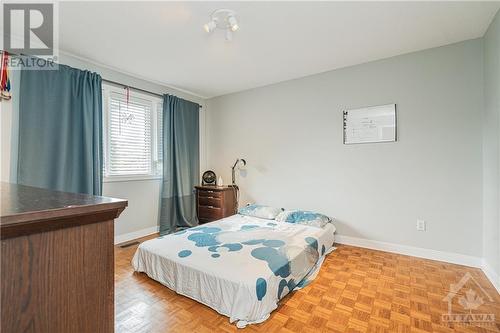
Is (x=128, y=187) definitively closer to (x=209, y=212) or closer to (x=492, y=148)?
(x=209, y=212)

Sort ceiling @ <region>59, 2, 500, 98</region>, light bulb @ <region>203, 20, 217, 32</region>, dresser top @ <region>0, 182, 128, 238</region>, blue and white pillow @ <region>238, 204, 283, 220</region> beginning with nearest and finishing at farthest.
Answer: dresser top @ <region>0, 182, 128, 238</region> → ceiling @ <region>59, 2, 500, 98</region> → light bulb @ <region>203, 20, 217, 32</region> → blue and white pillow @ <region>238, 204, 283, 220</region>

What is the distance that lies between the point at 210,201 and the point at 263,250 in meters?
2.06

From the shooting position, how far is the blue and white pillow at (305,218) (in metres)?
3.13

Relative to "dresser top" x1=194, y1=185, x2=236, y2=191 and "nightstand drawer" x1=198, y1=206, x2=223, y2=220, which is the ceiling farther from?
"nightstand drawer" x1=198, y1=206, x2=223, y2=220

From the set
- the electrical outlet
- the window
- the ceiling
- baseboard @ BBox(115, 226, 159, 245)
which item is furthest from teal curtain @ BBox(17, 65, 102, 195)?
the electrical outlet

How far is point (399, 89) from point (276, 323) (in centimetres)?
293

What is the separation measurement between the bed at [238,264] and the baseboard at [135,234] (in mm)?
1096

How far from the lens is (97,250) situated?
57cm

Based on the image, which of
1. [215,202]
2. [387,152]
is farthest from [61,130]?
[387,152]

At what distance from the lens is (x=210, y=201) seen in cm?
413

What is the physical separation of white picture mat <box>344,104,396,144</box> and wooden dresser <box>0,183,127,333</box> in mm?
3174

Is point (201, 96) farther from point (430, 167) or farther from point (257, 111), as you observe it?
point (430, 167)

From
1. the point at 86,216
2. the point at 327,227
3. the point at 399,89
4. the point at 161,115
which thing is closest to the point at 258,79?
the point at 161,115

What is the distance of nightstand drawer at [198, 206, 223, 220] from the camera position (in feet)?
13.2
